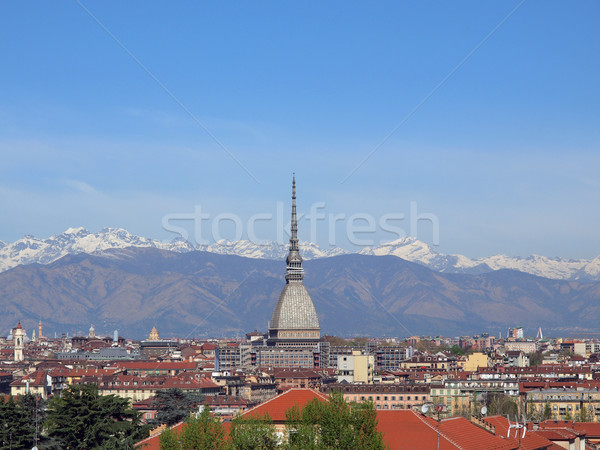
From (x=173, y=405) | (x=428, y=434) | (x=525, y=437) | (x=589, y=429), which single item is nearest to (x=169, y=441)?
(x=428, y=434)

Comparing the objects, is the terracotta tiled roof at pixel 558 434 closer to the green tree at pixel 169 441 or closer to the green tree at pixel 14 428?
the green tree at pixel 169 441

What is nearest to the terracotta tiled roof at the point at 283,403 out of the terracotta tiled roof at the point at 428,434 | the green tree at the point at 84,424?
the terracotta tiled roof at the point at 428,434

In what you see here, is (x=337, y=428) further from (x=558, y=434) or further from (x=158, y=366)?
(x=158, y=366)

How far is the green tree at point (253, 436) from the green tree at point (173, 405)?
96.5ft

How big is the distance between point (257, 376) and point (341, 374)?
11.0m

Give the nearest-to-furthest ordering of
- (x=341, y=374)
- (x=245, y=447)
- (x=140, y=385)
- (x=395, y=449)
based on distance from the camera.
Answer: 1. (x=245, y=447)
2. (x=395, y=449)
3. (x=140, y=385)
4. (x=341, y=374)

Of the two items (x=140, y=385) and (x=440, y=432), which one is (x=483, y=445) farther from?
(x=140, y=385)

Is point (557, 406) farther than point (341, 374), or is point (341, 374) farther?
point (341, 374)

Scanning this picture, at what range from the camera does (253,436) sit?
42.4 metres

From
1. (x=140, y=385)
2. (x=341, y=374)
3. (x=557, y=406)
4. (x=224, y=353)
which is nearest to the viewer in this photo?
(x=557, y=406)

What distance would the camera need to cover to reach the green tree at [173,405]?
244 feet

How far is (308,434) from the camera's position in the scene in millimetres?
42500

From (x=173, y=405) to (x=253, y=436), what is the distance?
118 ft

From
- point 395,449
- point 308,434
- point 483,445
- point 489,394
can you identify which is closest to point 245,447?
point 308,434
